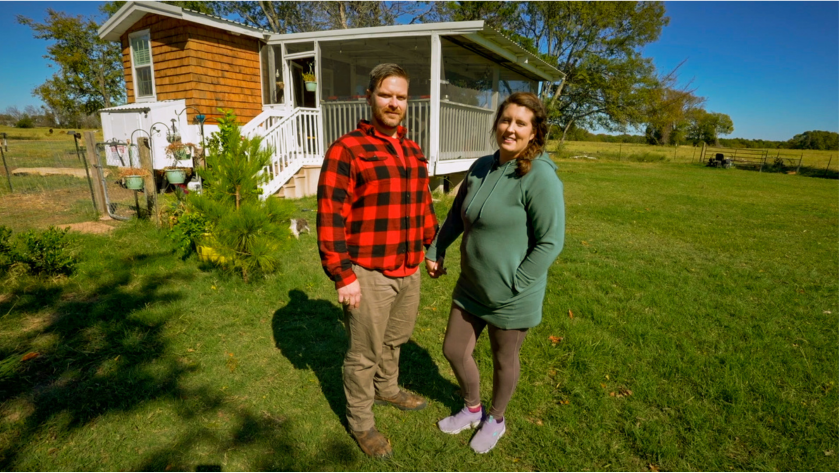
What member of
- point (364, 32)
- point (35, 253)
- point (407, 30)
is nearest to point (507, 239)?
point (35, 253)

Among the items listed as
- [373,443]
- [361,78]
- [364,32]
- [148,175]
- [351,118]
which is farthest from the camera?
[361,78]

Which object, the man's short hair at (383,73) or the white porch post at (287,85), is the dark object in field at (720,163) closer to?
the white porch post at (287,85)

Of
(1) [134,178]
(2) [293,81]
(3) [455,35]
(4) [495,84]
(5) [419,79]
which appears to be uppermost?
(3) [455,35]

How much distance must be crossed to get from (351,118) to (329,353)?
665 centimetres

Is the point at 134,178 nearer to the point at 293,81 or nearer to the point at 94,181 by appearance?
the point at 94,181

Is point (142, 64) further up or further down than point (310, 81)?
further up

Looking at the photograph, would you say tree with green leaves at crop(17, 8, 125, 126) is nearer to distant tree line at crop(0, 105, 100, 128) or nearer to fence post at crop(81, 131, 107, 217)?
distant tree line at crop(0, 105, 100, 128)

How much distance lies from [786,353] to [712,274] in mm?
2112

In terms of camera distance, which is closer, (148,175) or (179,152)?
(148,175)

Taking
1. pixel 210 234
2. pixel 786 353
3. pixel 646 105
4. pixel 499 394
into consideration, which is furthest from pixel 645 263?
pixel 646 105

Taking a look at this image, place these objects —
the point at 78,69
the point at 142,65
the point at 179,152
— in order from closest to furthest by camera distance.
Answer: the point at 179,152 < the point at 142,65 < the point at 78,69

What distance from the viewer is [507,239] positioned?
1.87 meters

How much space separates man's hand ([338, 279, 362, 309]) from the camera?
191 centimetres

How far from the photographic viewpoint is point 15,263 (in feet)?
13.1
